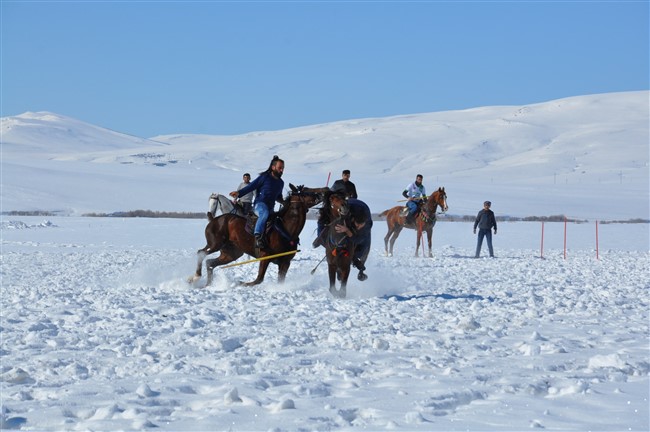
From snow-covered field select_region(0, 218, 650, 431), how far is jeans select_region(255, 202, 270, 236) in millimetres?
819

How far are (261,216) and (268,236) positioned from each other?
300 mm

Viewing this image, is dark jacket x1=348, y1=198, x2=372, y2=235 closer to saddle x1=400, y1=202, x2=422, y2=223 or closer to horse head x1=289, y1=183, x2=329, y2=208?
horse head x1=289, y1=183, x2=329, y2=208

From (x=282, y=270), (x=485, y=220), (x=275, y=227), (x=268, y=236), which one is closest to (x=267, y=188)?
(x=275, y=227)

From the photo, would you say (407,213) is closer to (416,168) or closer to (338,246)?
(338,246)

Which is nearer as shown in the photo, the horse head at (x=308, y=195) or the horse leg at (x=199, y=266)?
the horse head at (x=308, y=195)

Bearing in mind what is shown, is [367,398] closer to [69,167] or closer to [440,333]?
[440,333]

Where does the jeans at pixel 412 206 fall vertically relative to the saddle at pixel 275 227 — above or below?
above

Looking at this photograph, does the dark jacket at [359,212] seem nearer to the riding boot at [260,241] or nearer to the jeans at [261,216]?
the jeans at [261,216]

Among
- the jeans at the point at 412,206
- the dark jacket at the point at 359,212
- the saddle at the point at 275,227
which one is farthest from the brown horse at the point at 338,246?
the jeans at the point at 412,206

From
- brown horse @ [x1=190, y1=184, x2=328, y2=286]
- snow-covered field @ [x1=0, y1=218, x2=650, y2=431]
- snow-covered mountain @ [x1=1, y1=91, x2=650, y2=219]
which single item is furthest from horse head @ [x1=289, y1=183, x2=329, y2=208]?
snow-covered mountain @ [x1=1, y1=91, x2=650, y2=219]

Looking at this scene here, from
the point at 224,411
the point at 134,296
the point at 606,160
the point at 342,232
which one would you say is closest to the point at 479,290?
the point at 342,232

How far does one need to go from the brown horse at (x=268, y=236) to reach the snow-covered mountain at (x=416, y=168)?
1682 inches

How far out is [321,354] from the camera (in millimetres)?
8422

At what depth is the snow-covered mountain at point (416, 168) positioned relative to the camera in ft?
219
